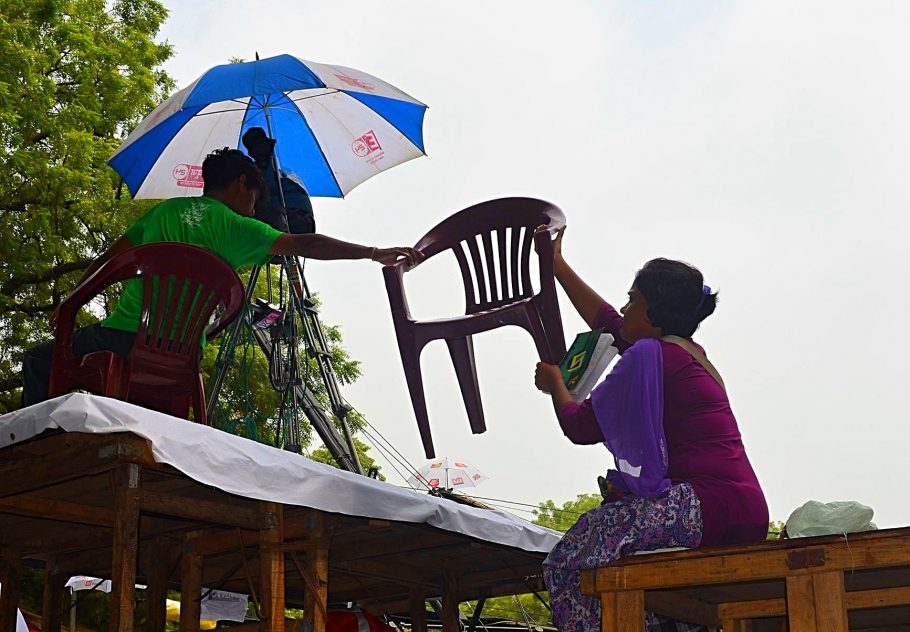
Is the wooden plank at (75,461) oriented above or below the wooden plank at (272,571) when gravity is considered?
above

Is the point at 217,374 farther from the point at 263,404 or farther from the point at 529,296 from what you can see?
the point at 263,404

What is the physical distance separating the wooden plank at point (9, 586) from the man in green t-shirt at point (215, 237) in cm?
117

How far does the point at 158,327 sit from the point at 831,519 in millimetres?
2335

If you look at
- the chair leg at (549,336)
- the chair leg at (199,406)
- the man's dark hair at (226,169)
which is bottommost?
the chair leg at (199,406)

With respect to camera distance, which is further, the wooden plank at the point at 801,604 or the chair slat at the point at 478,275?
the chair slat at the point at 478,275

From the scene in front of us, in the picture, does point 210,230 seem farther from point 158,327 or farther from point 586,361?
point 586,361

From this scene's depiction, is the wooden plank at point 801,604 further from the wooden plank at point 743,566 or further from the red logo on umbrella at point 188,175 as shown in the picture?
the red logo on umbrella at point 188,175

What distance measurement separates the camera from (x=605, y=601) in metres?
2.85

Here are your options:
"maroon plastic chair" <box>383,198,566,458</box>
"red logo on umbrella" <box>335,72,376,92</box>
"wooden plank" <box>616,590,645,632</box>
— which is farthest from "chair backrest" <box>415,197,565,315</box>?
"wooden plank" <box>616,590,645,632</box>

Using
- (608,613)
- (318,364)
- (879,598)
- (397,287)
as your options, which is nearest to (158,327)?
(397,287)

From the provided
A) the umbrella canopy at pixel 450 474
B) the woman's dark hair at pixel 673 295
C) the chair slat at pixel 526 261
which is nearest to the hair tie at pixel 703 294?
the woman's dark hair at pixel 673 295

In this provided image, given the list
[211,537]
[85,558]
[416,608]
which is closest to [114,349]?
[211,537]

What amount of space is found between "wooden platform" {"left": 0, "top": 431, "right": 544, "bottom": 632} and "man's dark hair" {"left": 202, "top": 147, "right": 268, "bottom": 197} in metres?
1.25

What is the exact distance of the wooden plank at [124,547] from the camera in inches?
122
